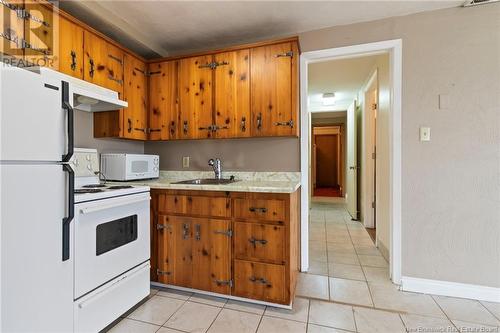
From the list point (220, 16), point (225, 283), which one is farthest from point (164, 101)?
point (225, 283)

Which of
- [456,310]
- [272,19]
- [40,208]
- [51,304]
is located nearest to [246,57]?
[272,19]

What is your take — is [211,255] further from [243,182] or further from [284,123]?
[284,123]

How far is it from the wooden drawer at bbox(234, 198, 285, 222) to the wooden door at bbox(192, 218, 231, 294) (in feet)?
0.49

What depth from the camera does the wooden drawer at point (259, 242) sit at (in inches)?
70.6

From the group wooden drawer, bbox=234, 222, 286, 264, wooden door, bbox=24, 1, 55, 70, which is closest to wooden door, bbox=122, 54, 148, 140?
wooden door, bbox=24, 1, 55, 70

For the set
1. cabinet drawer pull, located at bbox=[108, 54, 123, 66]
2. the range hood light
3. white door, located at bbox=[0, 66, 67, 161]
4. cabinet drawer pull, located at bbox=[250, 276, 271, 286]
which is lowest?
cabinet drawer pull, located at bbox=[250, 276, 271, 286]

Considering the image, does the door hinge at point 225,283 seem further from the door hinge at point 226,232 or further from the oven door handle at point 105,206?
the oven door handle at point 105,206

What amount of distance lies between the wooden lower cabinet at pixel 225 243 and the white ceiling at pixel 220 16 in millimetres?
1550

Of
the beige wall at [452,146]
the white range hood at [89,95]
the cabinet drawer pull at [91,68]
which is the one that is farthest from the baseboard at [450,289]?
the cabinet drawer pull at [91,68]

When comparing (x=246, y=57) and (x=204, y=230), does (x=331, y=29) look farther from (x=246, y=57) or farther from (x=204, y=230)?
(x=204, y=230)

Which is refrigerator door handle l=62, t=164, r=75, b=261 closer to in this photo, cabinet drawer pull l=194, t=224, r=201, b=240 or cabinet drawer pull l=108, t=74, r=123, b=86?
cabinet drawer pull l=194, t=224, r=201, b=240

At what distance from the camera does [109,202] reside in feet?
5.28

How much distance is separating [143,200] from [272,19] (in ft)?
6.36

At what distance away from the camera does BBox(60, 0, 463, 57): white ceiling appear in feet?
6.59
